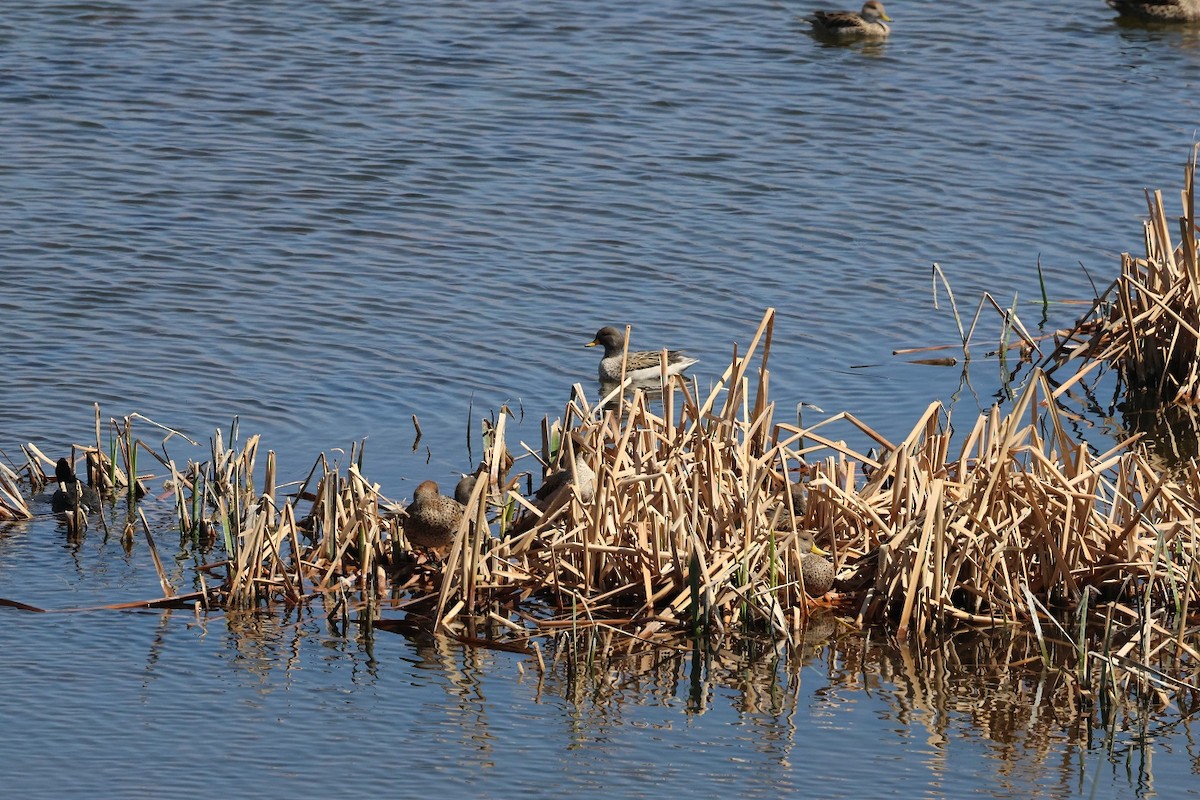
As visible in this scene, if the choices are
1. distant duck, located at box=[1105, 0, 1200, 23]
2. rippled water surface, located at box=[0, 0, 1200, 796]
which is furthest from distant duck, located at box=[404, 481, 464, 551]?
distant duck, located at box=[1105, 0, 1200, 23]

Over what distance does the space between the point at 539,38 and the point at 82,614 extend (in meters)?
14.5

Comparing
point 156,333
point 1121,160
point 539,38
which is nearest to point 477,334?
point 156,333

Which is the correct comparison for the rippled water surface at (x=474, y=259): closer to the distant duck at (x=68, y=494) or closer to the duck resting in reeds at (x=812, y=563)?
the distant duck at (x=68, y=494)

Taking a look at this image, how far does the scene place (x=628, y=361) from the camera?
11.2 metres

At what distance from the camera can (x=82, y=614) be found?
297 inches

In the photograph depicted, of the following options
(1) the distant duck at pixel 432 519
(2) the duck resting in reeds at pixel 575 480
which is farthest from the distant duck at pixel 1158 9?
(1) the distant duck at pixel 432 519

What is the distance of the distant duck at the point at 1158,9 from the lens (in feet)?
79.3

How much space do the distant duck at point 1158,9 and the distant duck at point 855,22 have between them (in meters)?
3.45

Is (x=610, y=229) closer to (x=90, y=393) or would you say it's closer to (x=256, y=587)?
(x=90, y=393)

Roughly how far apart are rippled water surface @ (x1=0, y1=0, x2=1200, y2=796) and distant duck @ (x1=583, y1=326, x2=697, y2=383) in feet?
0.73

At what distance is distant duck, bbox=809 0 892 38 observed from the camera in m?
22.0

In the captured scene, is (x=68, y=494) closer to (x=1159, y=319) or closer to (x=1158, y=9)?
(x=1159, y=319)

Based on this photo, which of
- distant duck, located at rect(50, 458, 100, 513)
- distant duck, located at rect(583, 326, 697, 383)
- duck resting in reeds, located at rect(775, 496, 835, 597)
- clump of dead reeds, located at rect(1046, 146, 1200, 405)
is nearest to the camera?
duck resting in reeds, located at rect(775, 496, 835, 597)

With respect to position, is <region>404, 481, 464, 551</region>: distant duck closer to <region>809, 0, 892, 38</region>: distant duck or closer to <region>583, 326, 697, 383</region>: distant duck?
<region>583, 326, 697, 383</region>: distant duck
